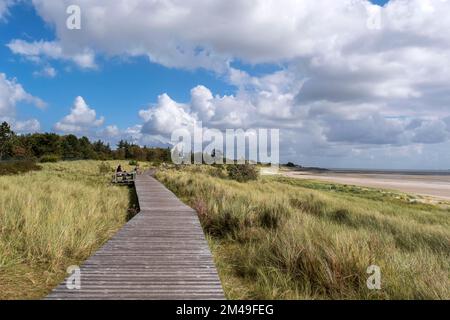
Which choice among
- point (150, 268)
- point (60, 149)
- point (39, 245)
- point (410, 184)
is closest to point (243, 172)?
point (39, 245)

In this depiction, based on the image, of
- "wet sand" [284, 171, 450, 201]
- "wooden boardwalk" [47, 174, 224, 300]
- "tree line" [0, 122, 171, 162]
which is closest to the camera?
"wooden boardwalk" [47, 174, 224, 300]

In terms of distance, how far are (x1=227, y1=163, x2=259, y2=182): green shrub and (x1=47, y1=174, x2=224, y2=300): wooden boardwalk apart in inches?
993

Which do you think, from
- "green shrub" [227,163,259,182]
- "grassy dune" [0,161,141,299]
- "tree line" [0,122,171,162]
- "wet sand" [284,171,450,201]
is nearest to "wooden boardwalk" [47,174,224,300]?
"grassy dune" [0,161,141,299]

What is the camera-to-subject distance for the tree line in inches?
2433

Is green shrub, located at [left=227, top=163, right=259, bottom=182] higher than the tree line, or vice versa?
the tree line

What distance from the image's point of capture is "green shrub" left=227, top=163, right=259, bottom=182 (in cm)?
3328

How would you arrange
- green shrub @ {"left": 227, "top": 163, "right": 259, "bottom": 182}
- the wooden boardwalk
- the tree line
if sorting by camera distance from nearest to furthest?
the wooden boardwalk → green shrub @ {"left": 227, "top": 163, "right": 259, "bottom": 182} → the tree line

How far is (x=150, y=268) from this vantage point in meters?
5.08

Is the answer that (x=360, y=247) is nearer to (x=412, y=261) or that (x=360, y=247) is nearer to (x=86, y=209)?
(x=412, y=261)

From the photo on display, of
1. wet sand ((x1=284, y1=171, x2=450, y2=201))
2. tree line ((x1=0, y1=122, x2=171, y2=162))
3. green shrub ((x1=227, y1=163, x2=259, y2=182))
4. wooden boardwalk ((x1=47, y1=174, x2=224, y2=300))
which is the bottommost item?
wet sand ((x1=284, y1=171, x2=450, y2=201))

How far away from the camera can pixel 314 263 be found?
18.3 ft

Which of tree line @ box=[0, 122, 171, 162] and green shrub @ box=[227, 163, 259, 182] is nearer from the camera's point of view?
green shrub @ box=[227, 163, 259, 182]

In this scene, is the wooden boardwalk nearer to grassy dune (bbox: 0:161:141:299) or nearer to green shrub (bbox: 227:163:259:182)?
grassy dune (bbox: 0:161:141:299)

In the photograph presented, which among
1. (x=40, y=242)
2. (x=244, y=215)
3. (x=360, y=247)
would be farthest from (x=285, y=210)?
(x=40, y=242)
